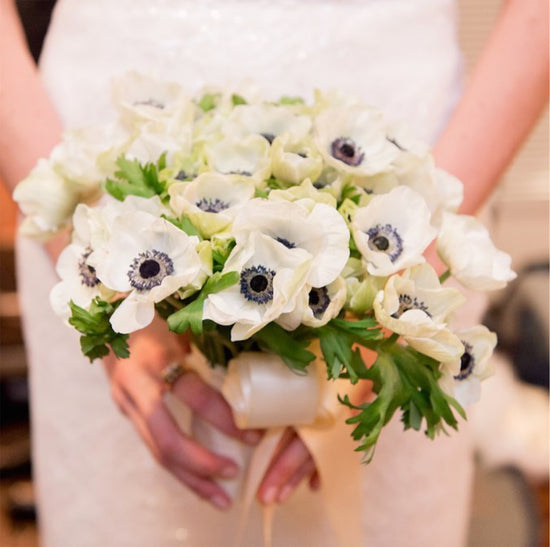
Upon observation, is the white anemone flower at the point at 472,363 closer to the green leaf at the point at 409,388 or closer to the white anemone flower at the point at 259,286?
the green leaf at the point at 409,388

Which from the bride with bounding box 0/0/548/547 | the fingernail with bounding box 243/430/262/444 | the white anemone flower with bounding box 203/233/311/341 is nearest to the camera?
the white anemone flower with bounding box 203/233/311/341

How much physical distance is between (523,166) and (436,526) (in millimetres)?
1706

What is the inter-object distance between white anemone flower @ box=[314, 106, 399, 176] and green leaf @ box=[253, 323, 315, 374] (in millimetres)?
134

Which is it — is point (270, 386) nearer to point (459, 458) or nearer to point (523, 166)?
point (459, 458)

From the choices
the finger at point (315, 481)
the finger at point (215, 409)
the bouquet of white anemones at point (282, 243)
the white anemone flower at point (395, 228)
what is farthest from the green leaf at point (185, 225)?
the finger at point (315, 481)

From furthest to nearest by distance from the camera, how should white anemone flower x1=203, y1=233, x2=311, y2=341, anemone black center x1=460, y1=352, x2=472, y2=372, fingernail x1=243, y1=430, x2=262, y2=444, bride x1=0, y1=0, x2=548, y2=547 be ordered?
bride x1=0, y1=0, x2=548, y2=547, fingernail x1=243, y1=430, x2=262, y2=444, anemone black center x1=460, y1=352, x2=472, y2=372, white anemone flower x1=203, y1=233, x2=311, y2=341

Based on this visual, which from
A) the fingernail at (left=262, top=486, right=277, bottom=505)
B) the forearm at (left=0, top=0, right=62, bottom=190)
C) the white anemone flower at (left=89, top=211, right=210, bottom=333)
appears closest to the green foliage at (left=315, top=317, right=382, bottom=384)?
the white anemone flower at (left=89, top=211, right=210, bottom=333)

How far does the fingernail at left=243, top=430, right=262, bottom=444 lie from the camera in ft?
2.34

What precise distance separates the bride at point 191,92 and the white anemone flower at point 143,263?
213 mm

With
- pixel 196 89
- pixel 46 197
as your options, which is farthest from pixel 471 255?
pixel 196 89

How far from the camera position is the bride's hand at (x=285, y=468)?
72 cm

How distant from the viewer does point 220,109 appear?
0.68m

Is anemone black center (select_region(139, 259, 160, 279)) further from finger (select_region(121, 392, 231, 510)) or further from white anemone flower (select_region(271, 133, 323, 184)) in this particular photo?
finger (select_region(121, 392, 231, 510))

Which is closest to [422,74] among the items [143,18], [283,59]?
[283,59]
